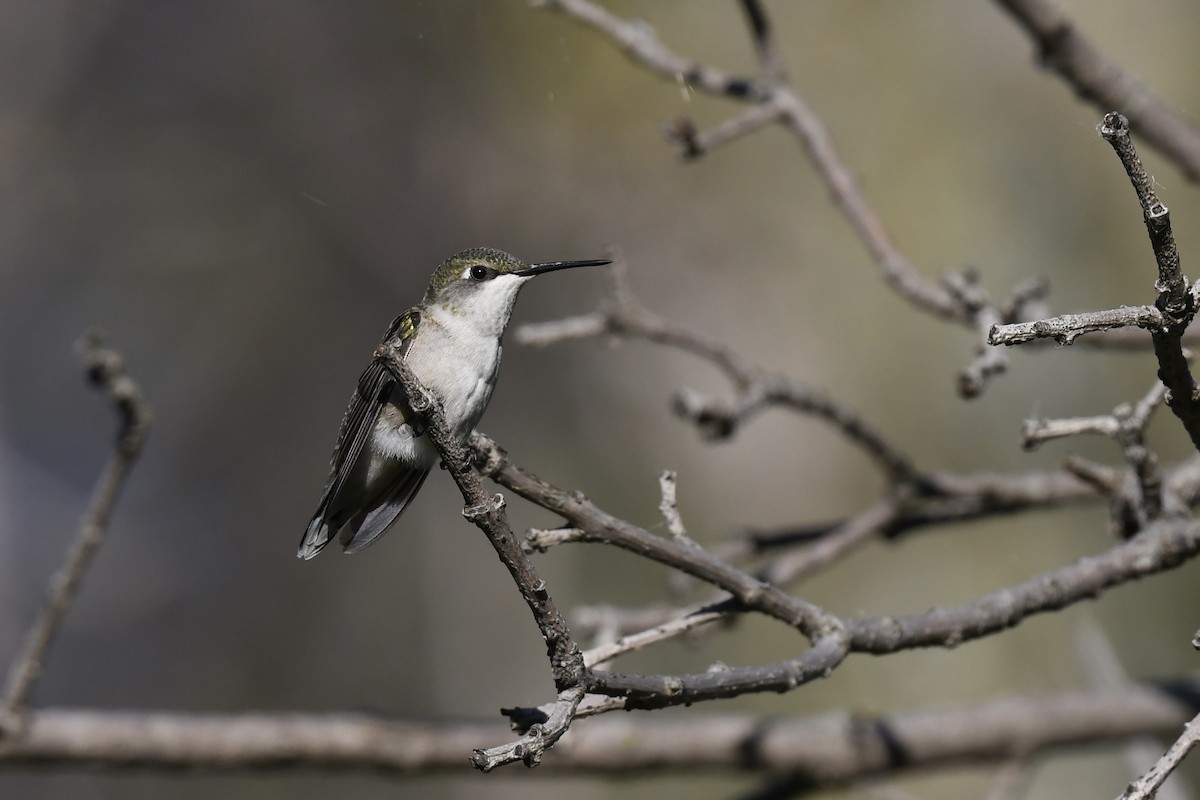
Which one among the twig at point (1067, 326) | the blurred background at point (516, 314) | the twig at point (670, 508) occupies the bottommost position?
the twig at point (1067, 326)

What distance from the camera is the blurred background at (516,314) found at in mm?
7715

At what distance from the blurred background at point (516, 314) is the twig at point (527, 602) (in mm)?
5734

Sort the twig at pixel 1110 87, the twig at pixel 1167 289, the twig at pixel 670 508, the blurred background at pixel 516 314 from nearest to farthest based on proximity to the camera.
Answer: the twig at pixel 1167 289, the twig at pixel 670 508, the twig at pixel 1110 87, the blurred background at pixel 516 314

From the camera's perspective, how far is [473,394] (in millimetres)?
2953

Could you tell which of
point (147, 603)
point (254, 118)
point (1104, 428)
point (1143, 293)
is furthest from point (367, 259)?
point (1104, 428)

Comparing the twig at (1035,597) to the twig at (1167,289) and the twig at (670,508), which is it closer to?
the twig at (670,508)

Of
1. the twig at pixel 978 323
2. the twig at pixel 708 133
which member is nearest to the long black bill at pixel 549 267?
the twig at pixel 708 133

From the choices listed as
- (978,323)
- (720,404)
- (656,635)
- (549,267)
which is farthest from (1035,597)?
(549,267)

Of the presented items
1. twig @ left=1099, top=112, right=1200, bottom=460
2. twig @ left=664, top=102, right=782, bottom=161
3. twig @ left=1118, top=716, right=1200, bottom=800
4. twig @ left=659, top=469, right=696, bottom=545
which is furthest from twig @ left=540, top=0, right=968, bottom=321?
twig @ left=1118, top=716, right=1200, bottom=800

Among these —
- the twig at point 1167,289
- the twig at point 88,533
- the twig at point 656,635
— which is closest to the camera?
the twig at point 1167,289

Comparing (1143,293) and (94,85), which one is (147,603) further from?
(1143,293)

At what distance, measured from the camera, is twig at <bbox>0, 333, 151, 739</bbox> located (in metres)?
3.10

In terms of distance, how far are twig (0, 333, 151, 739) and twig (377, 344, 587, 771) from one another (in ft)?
4.89

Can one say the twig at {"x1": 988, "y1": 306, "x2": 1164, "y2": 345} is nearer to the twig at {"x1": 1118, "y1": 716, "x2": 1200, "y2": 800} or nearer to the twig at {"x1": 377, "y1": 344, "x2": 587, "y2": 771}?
the twig at {"x1": 1118, "y1": 716, "x2": 1200, "y2": 800}
